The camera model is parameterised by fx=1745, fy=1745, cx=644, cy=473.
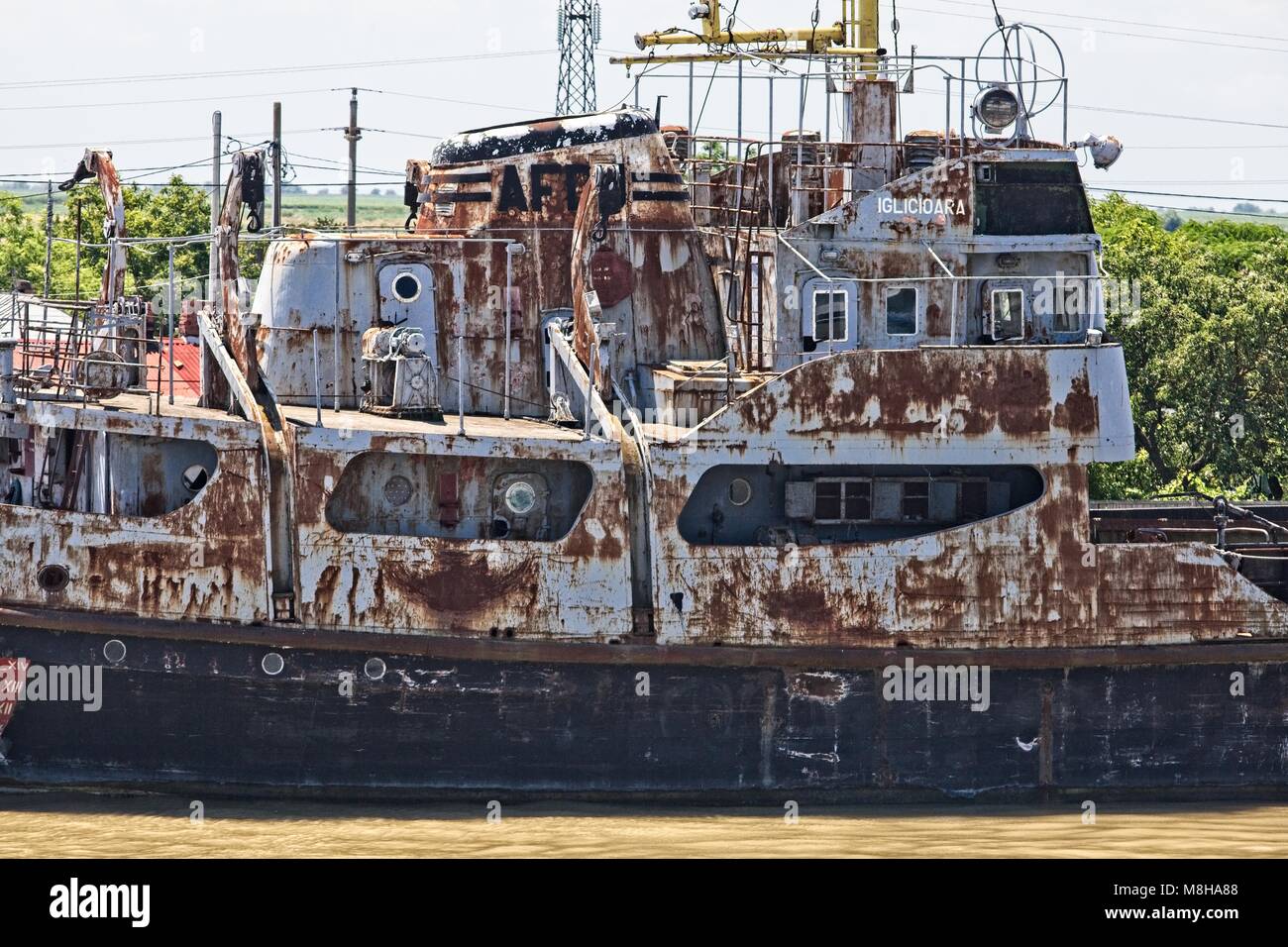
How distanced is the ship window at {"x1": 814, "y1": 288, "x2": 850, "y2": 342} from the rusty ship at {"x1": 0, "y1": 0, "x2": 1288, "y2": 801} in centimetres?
3

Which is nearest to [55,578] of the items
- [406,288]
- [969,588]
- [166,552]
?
[166,552]

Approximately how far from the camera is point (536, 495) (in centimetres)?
1566

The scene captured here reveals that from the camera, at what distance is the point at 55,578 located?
14.6 meters

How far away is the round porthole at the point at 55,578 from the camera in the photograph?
1461 cm

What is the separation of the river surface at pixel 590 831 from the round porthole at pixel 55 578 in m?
1.77

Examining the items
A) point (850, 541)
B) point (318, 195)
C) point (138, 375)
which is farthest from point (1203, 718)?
point (318, 195)

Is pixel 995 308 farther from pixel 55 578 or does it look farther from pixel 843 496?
pixel 55 578

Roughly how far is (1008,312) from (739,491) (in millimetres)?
3157

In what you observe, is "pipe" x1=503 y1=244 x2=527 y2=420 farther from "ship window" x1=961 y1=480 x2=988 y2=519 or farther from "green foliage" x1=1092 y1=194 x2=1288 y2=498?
"green foliage" x1=1092 y1=194 x2=1288 y2=498

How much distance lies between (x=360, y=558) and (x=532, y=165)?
184 inches

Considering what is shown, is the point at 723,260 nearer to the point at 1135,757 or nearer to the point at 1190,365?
the point at 1135,757

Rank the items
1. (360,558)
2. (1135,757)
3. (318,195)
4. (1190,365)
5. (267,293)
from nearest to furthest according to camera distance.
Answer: (360,558), (1135,757), (267,293), (1190,365), (318,195)

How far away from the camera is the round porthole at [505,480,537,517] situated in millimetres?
15570

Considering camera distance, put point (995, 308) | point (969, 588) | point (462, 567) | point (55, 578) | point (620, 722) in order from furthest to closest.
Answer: point (995, 308) → point (969, 588) → point (620, 722) → point (462, 567) → point (55, 578)
